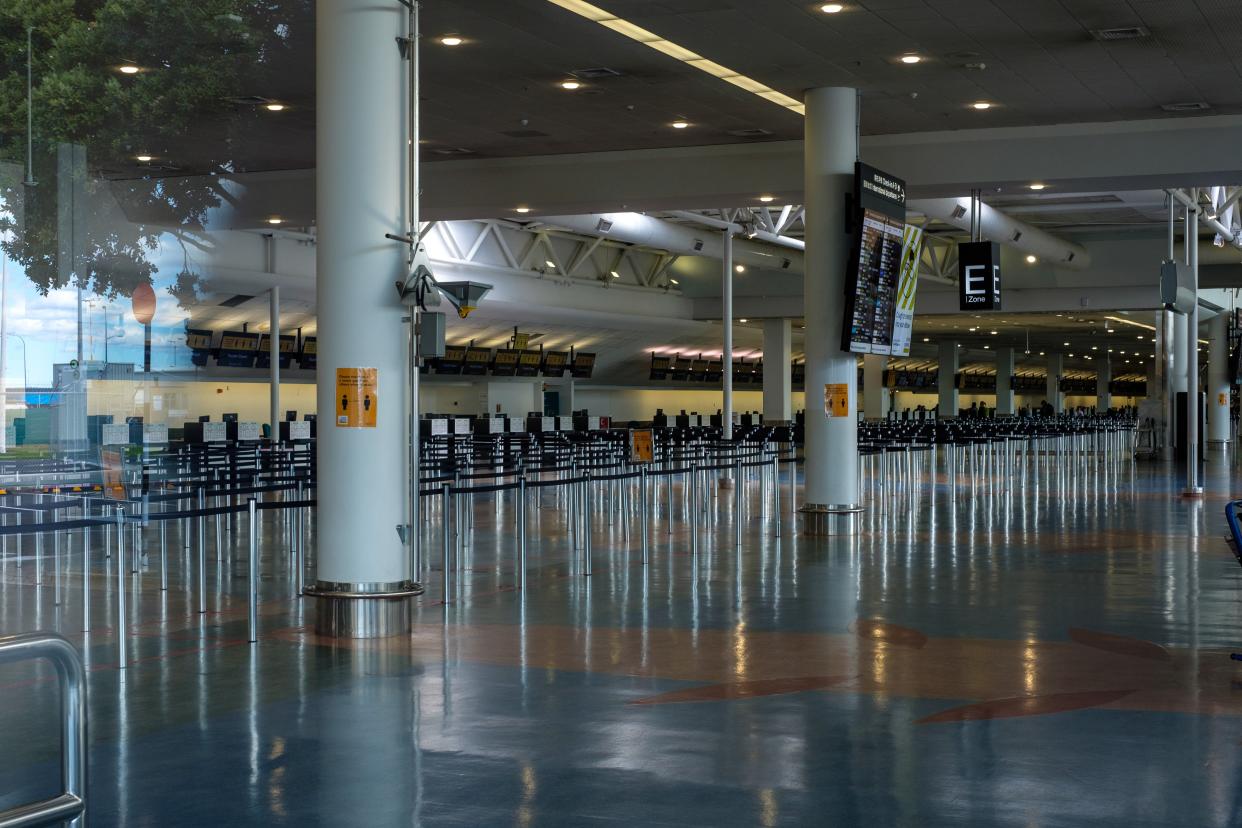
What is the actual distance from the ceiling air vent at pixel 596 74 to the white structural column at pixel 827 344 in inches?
101

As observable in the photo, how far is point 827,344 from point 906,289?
5.35 feet

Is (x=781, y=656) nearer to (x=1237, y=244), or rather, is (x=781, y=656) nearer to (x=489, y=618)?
(x=489, y=618)

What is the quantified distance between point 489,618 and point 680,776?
13.6ft

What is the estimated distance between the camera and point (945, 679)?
6.89 metres

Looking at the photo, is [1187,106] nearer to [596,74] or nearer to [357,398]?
[596,74]

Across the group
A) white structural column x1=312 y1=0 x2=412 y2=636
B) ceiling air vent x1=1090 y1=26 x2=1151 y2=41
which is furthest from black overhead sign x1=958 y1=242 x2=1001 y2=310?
white structural column x1=312 y1=0 x2=412 y2=636

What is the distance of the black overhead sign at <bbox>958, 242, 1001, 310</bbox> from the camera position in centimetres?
1730

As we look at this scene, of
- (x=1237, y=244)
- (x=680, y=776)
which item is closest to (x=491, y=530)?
(x=680, y=776)

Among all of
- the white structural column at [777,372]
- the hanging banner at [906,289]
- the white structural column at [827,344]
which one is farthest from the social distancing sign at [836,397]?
the white structural column at [777,372]

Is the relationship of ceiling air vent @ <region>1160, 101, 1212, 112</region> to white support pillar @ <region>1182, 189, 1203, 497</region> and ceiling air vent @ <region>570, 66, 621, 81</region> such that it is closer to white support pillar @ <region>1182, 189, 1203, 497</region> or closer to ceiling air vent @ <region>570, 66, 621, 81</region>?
white support pillar @ <region>1182, 189, 1203, 497</region>

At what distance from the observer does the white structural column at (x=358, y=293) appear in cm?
858

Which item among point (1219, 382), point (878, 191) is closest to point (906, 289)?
point (878, 191)

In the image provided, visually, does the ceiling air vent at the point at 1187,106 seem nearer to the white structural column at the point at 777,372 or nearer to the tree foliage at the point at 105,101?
the tree foliage at the point at 105,101

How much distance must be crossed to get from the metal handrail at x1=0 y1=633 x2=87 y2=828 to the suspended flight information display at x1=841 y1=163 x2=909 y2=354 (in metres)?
12.1
